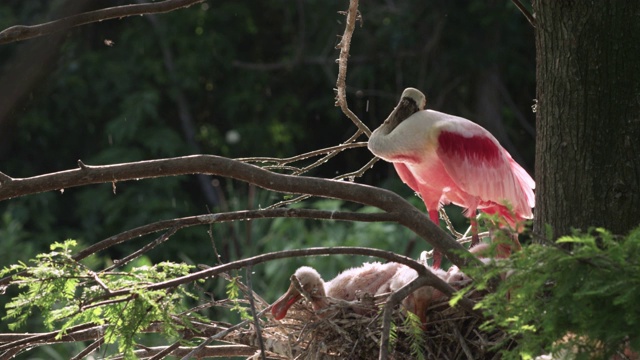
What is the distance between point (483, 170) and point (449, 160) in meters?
0.15

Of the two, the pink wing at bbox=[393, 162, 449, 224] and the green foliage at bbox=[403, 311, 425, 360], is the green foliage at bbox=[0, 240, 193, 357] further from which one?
the pink wing at bbox=[393, 162, 449, 224]

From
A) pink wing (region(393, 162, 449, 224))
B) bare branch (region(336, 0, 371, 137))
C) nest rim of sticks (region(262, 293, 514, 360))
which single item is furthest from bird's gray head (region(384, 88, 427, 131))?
nest rim of sticks (region(262, 293, 514, 360))

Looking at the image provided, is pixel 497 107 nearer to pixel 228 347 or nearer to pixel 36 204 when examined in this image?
pixel 36 204

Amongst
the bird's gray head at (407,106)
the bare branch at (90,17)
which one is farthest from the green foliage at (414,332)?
the bird's gray head at (407,106)

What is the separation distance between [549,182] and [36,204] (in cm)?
896

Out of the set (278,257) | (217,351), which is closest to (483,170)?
(217,351)

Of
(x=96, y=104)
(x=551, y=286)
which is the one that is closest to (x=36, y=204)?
(x=96, y=104)

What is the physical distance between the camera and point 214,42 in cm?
1196

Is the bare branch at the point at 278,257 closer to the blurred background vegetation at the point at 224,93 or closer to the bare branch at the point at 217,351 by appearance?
the bare branch at the point at 217,351

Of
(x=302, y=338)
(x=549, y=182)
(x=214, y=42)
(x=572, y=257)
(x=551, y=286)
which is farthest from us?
(x=214, y=42)

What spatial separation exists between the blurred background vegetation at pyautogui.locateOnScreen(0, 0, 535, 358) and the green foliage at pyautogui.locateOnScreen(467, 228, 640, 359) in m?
7.74

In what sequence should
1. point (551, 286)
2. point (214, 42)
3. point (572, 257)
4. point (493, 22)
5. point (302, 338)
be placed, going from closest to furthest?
point (572, 257) < point (551, 286) < point (302, 338) < point (493, 22) < point (214, 42)

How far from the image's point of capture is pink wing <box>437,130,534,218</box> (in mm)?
4312

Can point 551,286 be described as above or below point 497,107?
above
